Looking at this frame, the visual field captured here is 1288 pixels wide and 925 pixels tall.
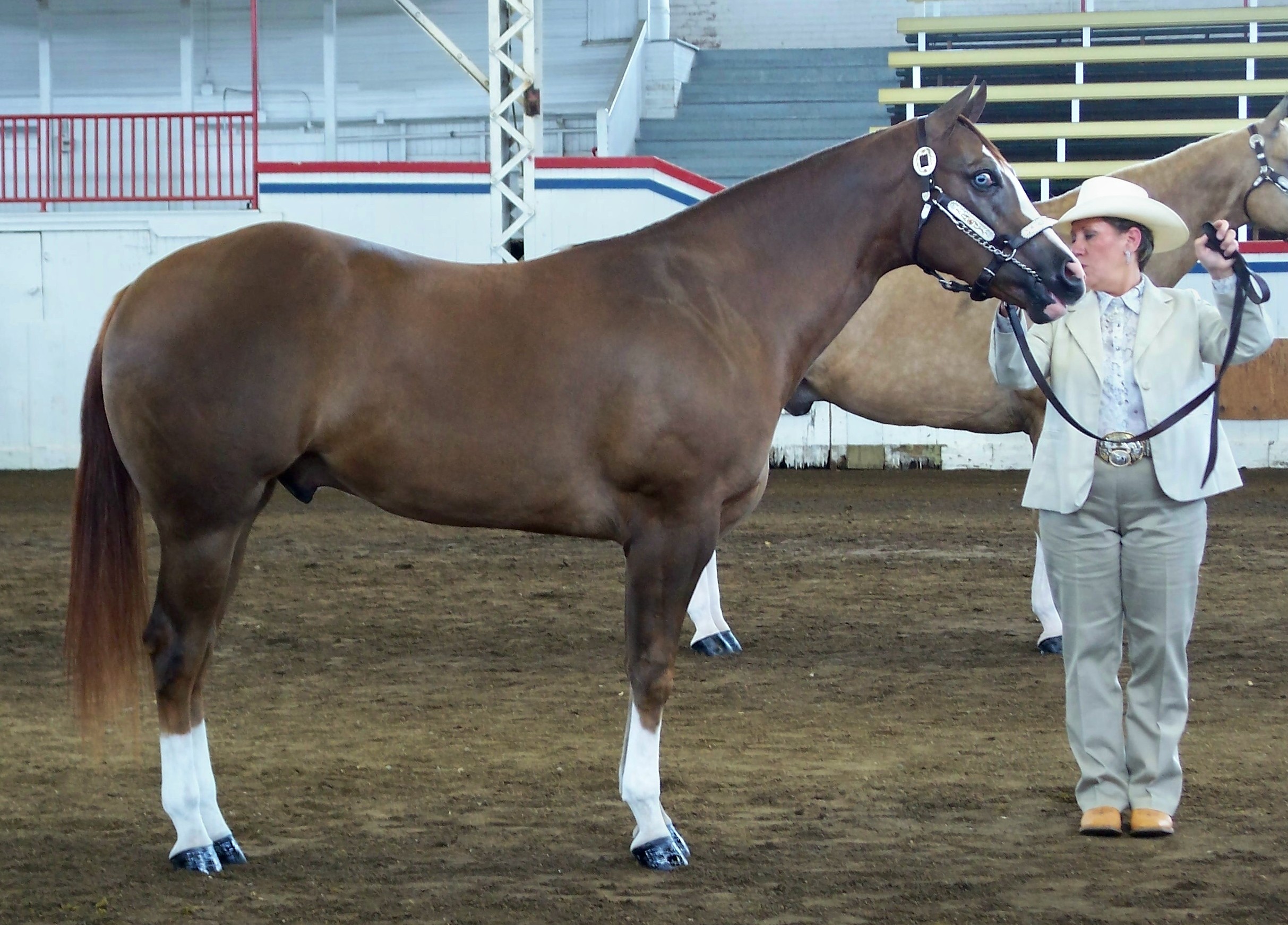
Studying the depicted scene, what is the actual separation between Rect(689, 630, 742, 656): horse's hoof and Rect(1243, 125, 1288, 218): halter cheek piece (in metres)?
3.06

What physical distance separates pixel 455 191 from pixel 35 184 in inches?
289

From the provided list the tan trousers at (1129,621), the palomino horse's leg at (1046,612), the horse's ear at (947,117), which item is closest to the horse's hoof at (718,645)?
the palomino horse's leg at (1046,612)

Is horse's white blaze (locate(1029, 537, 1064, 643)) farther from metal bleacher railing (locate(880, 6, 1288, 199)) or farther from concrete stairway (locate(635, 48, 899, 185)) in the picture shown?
concrete stairway (locate(635, 48, 899, 185))

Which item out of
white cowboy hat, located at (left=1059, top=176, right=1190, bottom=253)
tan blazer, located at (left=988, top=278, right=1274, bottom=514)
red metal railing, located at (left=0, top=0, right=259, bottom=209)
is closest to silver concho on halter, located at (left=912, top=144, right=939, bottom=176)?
white cowboy hat, located at (left=1059, top=176, right=1190, bottom=253)

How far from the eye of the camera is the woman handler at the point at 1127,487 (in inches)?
148

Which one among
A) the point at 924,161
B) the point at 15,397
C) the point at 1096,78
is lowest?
the point at 15,397

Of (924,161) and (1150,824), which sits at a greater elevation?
(924,161)

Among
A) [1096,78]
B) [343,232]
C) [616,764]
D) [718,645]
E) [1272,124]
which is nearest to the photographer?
[616,764]

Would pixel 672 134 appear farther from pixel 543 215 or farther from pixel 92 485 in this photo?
pixel 92 485

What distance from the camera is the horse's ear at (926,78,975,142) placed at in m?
3.66

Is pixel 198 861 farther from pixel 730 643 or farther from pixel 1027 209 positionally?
pixel 730 643

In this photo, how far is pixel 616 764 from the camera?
4.50 meters

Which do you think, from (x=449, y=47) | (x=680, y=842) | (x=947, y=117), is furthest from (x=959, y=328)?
(x=449, y=47)

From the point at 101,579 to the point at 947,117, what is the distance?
98.0 inches
